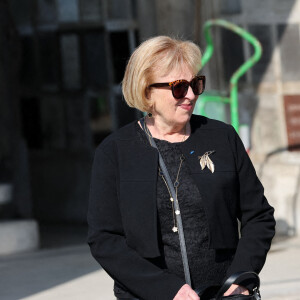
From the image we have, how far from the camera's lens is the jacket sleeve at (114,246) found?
3.26 meters

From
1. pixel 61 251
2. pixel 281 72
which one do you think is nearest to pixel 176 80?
pixel 61 251

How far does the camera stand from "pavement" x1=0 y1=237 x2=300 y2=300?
8.14 metres

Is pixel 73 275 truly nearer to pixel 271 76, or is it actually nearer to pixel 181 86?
pixel 271 76

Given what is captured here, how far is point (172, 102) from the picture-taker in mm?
3369

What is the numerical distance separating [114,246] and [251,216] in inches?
19.3

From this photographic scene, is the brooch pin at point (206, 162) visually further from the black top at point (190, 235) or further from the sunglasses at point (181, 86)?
the sunglasses at point (181, 86)

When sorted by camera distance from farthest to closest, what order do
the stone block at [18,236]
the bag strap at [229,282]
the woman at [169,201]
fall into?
1. the stone block at [18,236]
2. the woman at [169,201]
3. the bag strap at [229,282]

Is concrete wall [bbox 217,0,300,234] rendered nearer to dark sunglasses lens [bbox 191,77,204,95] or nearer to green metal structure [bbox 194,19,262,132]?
green metal structure [bbox 194,19,262,132]

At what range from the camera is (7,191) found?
38.4 feet

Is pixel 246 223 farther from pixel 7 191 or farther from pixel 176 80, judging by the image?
pixel 7 191

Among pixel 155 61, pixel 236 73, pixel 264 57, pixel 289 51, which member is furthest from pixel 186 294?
pixel 289 51

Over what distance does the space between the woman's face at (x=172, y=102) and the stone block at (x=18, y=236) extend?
7.99m

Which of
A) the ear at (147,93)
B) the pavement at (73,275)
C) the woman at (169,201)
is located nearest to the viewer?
the woman at (169,201)

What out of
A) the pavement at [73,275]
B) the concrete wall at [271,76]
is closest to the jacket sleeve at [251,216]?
the pavement at [73,275]
